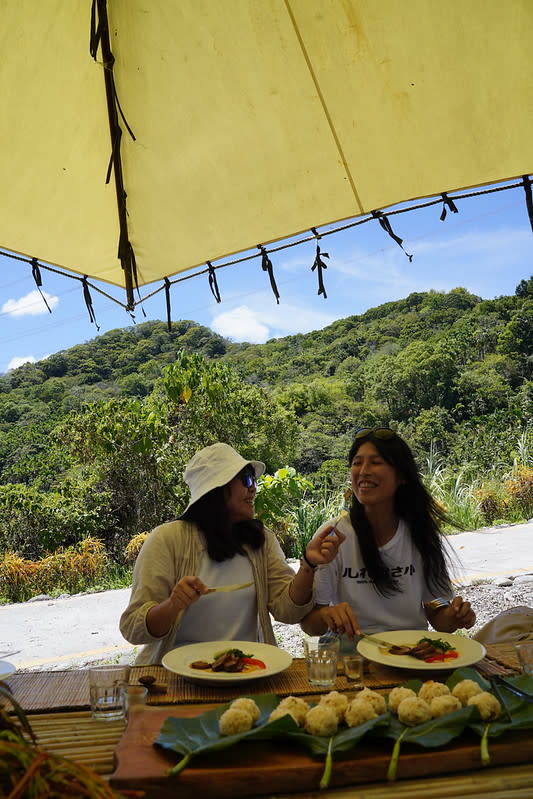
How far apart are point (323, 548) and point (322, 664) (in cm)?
43

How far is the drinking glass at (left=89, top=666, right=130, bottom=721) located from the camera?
47.9 inches

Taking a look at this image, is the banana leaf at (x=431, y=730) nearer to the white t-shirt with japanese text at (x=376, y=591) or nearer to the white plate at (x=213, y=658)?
the white plate at (x=213, y=658)

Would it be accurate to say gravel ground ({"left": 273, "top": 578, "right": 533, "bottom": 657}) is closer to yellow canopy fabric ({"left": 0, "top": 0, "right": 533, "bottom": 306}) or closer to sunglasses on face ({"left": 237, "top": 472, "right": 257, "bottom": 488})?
sunglasses on face ({"left": 237, "top": 472, "right": 257, "bottom": 488})

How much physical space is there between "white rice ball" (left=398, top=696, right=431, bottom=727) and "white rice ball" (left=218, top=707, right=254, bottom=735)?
0.23 metres

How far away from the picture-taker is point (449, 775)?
38.2 inches

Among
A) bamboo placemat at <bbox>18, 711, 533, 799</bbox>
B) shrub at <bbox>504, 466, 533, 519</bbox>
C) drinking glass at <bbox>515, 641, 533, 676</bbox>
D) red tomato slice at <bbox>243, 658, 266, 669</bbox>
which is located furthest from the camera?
shrub at <bbox>504, 466, 533, 519</bbox>

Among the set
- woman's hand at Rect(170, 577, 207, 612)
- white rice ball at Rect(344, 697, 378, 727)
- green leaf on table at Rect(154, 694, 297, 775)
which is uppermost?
woman's hand at Rect(170, 577, 207, 612)

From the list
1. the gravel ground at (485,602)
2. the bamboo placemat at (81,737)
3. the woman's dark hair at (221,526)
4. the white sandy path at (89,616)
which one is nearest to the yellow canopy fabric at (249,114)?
the woman's dark hair at (221,526)

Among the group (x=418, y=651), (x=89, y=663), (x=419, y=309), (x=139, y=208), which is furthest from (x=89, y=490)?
(x=419, y=309)

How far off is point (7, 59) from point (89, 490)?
24.5 ft

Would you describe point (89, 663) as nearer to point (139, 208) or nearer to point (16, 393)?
point (139, 208)

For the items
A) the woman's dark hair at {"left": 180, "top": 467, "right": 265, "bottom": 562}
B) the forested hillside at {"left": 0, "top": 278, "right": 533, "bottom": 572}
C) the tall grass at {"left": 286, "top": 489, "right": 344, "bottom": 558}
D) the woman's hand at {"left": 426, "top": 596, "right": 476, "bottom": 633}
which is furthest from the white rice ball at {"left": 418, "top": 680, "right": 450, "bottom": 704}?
the forested hillside at {"left": 0, "top": 278, "right": 533, "bottom": 572}

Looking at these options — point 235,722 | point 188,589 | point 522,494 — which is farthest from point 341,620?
point 522,494

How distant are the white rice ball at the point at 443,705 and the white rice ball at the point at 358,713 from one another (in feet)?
0.30
